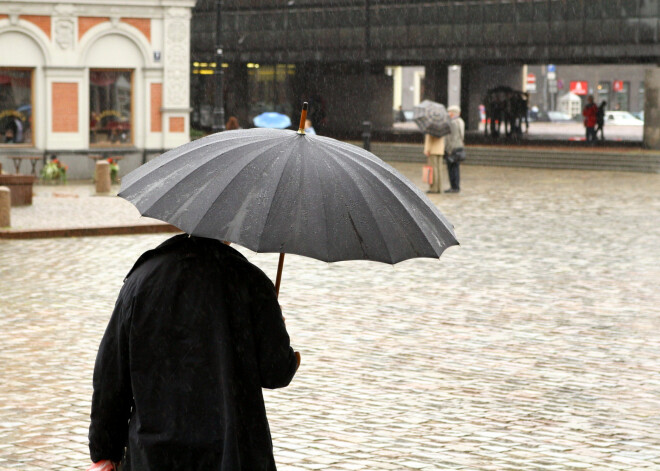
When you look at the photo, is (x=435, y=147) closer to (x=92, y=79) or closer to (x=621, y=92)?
(x=92, y=79)

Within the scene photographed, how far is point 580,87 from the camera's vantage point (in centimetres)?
10081

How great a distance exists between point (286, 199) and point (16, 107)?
25.5 meters


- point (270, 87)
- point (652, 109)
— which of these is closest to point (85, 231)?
point (652, 109)

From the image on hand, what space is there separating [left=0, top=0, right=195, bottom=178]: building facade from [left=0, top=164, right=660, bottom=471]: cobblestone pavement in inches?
499

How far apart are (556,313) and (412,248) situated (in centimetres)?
685

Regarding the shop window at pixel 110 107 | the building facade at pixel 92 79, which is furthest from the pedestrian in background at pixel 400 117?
the shop window at pixel 110 107

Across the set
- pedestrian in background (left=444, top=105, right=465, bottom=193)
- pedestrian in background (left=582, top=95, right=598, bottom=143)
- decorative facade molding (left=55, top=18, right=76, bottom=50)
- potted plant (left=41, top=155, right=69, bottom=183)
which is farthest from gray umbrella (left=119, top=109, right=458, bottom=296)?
pedestrian in background (left=582, top=95, right=598, bottom=143)

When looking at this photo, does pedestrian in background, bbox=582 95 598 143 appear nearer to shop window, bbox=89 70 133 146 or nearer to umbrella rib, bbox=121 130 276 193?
shop window, bbox=89 70 133 146

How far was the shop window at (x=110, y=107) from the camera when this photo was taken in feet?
94.8

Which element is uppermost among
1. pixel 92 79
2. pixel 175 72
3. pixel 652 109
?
pixel 175 72

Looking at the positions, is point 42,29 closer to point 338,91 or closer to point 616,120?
point 338,91

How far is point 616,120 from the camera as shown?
83875mm

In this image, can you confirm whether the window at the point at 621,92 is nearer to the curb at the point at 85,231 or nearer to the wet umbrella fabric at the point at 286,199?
the curb at the point at 85,231

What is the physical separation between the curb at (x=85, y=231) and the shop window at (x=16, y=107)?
452 inches
